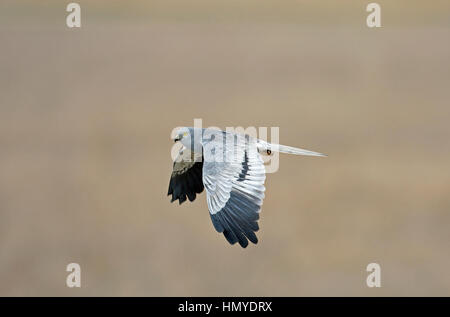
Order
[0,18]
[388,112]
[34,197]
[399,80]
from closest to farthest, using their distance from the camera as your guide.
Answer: [34,197], [388,112], [399,80], [0,18]

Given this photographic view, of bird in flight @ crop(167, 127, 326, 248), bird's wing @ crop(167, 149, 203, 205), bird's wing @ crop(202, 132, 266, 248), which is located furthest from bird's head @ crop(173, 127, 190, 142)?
bird's wing @ crop(167, 149, 203, 205)

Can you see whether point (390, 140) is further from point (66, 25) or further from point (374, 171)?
point (66, 25)

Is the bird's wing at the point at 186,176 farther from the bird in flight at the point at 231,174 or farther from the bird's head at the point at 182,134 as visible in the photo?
the bird's head at the point at 182,134

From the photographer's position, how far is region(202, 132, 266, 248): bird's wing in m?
6.98

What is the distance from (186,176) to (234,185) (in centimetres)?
133

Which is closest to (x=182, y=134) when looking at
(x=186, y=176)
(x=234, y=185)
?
(x=186, y=176)

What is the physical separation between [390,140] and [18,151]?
20.9 ft

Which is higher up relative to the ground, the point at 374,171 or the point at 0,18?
the point at 0,18

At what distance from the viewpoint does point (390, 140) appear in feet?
53.7

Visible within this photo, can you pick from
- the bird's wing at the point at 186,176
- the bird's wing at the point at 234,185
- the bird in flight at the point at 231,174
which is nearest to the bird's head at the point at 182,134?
the bird in flight at the point at 231,174

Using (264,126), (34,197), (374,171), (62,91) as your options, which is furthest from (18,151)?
(374,171)

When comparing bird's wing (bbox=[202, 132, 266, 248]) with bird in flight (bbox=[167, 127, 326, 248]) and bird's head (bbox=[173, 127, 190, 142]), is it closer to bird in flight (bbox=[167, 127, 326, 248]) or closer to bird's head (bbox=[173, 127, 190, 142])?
bird in flight (bbox=[167, 127, 326, 248])

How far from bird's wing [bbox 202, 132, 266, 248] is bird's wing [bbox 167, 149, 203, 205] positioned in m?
0.70

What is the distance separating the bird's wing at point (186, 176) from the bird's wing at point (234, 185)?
702mm
